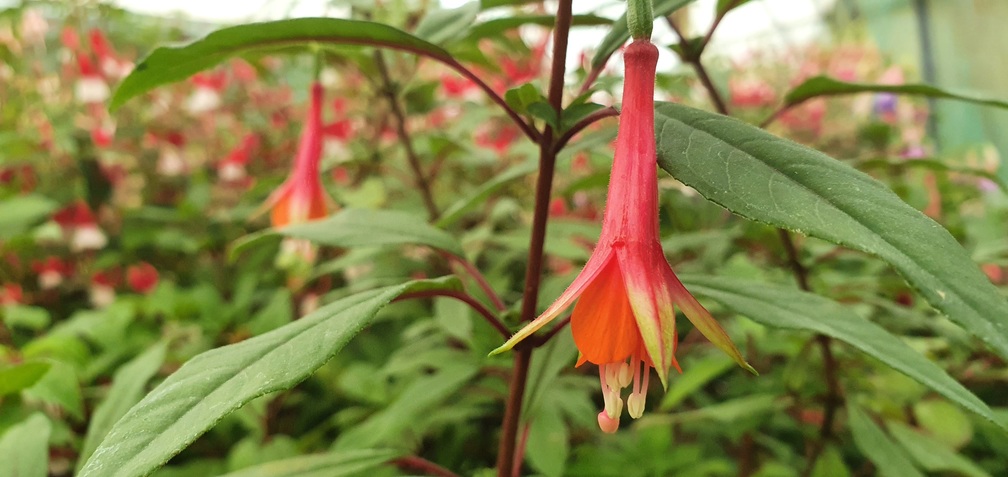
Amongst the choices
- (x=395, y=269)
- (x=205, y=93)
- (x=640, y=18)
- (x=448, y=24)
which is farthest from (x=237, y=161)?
(x=640, y=18)

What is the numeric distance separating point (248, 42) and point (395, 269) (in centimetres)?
44

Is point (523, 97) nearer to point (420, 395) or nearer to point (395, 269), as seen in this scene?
point (420, 395)

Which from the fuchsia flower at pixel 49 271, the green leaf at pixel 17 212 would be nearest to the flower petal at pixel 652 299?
the green leaf at pixel 17 212

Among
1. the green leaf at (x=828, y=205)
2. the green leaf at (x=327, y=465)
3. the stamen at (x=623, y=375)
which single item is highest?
the green leaf at (x=828, y=205)

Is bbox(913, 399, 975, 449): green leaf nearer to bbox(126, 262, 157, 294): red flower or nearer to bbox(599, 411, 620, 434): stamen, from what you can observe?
bbox(599, 411, 620, 434): stamen

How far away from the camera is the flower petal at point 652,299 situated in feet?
0.65

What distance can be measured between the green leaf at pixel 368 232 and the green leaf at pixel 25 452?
0.17 metres

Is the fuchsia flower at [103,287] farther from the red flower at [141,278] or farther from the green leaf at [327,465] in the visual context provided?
the green leaf at [327,465]

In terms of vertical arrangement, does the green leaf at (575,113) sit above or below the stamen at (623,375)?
above

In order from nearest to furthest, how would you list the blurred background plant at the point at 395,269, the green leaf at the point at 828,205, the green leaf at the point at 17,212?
the green leaf at the point at 828,205
the blurred background plant at the point at 395,269
the green leaf at the point at 17,212

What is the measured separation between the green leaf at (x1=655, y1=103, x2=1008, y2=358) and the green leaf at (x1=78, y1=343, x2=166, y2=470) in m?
0.42

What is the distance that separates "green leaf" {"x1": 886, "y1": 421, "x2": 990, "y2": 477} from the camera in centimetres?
47

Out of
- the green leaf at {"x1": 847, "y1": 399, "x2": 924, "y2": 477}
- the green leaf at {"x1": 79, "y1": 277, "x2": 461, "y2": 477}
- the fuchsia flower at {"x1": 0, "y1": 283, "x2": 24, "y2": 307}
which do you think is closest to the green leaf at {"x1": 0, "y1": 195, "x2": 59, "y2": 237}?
the fuchsia flower at {"x1": 0, "y1": 283, "x2": 24, "y2": 307}

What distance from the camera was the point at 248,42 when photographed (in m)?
0.31
